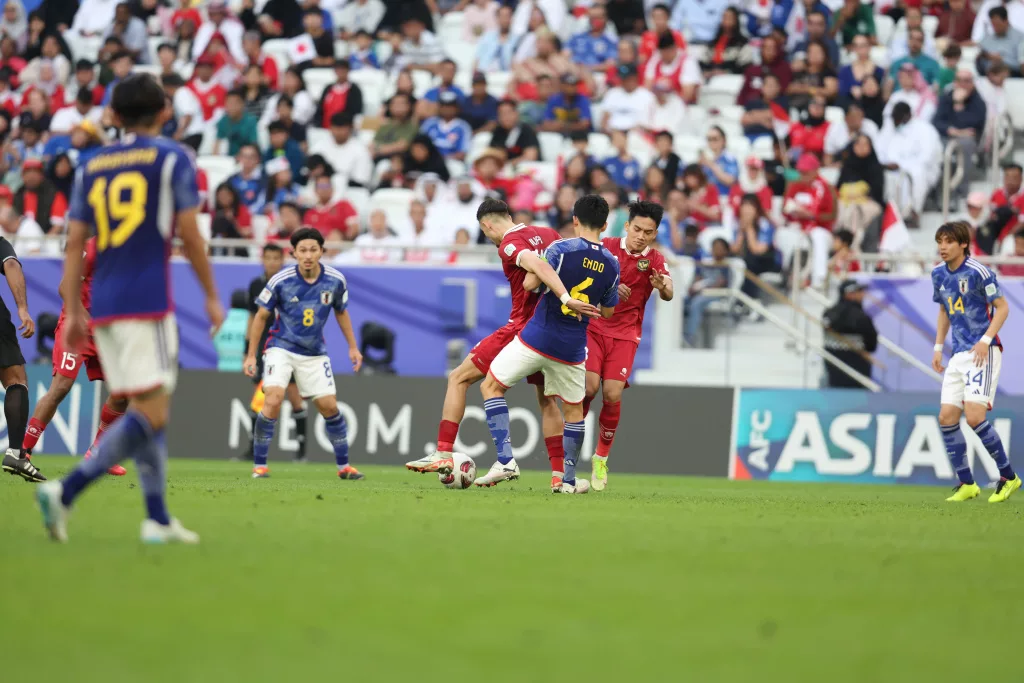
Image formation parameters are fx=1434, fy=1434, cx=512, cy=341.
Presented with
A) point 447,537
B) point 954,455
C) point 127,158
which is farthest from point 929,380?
point 127,158

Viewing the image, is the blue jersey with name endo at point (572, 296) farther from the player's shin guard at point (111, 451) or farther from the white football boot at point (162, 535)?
the player's shin guard at point (111, 451)

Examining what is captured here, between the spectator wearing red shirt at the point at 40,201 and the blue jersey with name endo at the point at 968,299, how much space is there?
14303mm

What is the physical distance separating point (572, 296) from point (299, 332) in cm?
352

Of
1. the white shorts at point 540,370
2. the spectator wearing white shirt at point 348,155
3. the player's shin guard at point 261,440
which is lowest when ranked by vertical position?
the player's shin guard at point 261,440

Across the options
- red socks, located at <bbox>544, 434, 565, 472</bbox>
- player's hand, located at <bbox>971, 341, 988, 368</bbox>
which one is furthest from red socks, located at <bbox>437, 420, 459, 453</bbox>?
player's hand, located at <bbox>971, 341, 988, 368</bbox>

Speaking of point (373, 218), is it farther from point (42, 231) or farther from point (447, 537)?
point (447, 537)

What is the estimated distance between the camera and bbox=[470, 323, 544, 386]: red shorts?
12.0 metres

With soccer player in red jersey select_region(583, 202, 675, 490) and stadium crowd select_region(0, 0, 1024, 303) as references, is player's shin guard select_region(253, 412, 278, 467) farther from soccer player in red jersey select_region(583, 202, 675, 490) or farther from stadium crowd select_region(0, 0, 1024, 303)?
stadium crowd select_region(0, 0, 1024, 303)

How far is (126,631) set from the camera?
15.3ft

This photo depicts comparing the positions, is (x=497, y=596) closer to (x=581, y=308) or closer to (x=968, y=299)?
(x=581, y=308)

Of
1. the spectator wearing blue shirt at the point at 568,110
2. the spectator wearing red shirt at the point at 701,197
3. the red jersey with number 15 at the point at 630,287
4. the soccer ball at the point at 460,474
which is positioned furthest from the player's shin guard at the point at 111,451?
the spectator wearing blue shirt at the point at 568,110

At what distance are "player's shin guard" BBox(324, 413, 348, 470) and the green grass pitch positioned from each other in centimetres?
420

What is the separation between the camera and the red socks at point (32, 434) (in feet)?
40.0

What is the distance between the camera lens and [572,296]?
11.2 m
